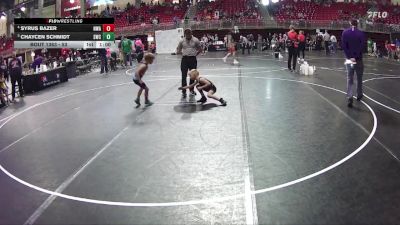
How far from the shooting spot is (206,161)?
6137 millimetres

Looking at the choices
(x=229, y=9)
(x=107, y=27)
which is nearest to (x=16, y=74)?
(x=107, y=27)

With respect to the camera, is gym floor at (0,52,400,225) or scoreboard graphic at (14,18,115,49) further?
scoreboard graphic at (14,18,115,49)

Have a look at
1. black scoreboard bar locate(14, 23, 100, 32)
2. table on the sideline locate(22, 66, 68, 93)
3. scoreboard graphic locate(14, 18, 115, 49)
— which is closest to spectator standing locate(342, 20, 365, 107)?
scoreboard graphic locate(14, 18, 115, 49)

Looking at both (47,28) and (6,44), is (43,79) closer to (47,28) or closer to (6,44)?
(47,28)

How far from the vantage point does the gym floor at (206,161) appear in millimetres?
4516

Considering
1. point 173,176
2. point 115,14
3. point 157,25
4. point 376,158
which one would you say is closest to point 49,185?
point 173,176

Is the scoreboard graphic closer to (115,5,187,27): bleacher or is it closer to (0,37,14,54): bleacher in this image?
(115,5,187,27): bleacher

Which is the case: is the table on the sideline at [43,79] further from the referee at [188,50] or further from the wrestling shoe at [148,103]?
the referee at [188,50]

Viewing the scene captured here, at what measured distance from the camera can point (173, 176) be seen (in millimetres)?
5566

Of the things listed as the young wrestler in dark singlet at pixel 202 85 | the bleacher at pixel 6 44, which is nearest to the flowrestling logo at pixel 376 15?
the young wrestler in dark singlet at pixel 202 85

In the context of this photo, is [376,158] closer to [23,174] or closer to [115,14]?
[23,174]

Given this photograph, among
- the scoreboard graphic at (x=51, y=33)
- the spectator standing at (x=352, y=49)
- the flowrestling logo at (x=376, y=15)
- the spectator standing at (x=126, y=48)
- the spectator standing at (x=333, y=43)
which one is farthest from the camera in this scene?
the flowrestling logo at (x=376, y=15)

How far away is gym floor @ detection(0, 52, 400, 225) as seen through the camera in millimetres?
4516

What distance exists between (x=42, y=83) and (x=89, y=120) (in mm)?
7904
